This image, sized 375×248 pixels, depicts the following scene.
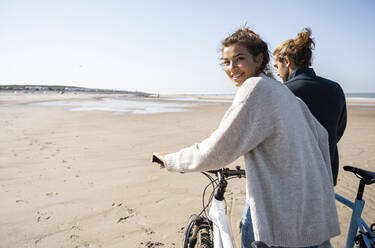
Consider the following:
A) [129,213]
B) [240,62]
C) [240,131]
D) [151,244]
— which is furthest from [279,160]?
[129,213]

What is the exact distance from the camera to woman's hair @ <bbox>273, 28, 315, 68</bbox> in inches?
74.3

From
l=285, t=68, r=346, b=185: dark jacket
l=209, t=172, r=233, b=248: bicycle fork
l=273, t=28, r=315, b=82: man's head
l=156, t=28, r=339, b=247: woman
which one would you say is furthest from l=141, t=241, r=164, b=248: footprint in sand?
l=273, t=28, r=315, b=82: man's head

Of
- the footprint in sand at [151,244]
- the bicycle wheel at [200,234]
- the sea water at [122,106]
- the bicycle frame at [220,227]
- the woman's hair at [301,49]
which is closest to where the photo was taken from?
the bicycle frame at [220,227]

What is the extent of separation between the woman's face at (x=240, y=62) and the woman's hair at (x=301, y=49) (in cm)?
66

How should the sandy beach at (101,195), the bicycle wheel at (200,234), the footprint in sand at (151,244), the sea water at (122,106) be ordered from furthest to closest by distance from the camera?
the sea water at (122,106) < the sandy beach at (101,195) < the footprint in sand at (151,244) < the bicycle wheel at (200,234)

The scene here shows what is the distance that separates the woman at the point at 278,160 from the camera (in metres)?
0.98

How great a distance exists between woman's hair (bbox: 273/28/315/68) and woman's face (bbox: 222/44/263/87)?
26.1 inches

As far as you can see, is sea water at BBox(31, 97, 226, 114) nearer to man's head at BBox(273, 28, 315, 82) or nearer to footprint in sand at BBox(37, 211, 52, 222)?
footprint in sand at BBox(37, 211, 52, 222)

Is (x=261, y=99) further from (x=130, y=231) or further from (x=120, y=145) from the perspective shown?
(x=120, y=145)

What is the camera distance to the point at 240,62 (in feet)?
4.60

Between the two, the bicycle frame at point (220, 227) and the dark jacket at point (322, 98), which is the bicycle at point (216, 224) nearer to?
the bicycle frame at point (220, 227)

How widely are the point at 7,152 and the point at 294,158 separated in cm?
743

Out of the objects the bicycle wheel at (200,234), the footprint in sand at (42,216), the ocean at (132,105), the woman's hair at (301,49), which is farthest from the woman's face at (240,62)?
the ocean at (132,105)

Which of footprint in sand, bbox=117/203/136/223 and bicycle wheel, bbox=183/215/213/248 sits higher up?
bicycle wheel, bbox=183/215/213/248
